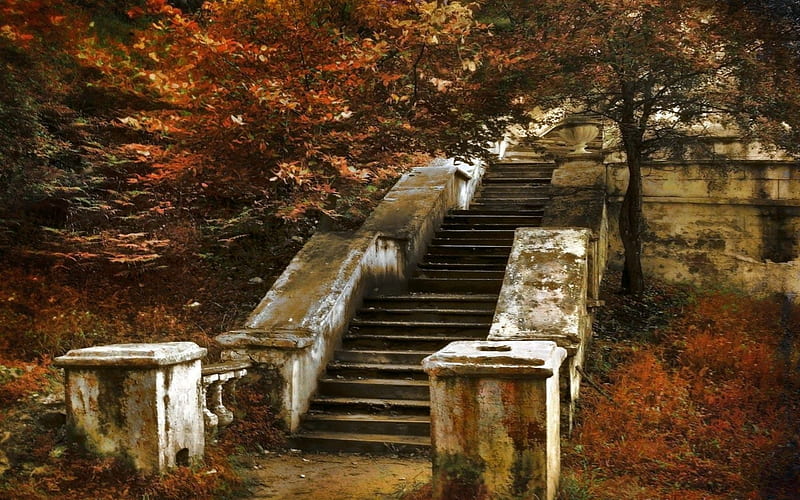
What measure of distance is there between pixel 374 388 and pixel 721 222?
21.1 feet

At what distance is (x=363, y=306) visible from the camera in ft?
28.1

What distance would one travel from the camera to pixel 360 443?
6.66 m

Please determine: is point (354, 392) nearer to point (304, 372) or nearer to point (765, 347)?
point (304, 372)

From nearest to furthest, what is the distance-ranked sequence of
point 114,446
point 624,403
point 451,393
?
point 451,393
point 114,446
point 624,403

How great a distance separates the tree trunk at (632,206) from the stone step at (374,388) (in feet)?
13.1

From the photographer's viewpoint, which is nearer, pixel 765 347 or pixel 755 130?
pixel 765 347

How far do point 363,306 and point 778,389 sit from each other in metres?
4.29

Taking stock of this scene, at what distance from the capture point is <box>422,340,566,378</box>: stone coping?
442 cm

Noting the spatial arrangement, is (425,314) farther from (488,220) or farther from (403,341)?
(488,220)

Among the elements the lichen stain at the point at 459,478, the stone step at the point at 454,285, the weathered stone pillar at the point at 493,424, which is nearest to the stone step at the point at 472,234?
the stone step at the point at 454,285

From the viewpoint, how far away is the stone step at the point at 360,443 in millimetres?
6566

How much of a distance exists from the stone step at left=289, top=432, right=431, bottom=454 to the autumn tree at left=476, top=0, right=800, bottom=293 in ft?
14.4

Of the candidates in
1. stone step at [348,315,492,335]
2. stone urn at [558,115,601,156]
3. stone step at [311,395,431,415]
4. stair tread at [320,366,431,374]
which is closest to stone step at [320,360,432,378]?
stair tread at [320,366,431,374]

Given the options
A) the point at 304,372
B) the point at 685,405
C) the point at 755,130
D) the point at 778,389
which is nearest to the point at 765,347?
the point at 778,389
